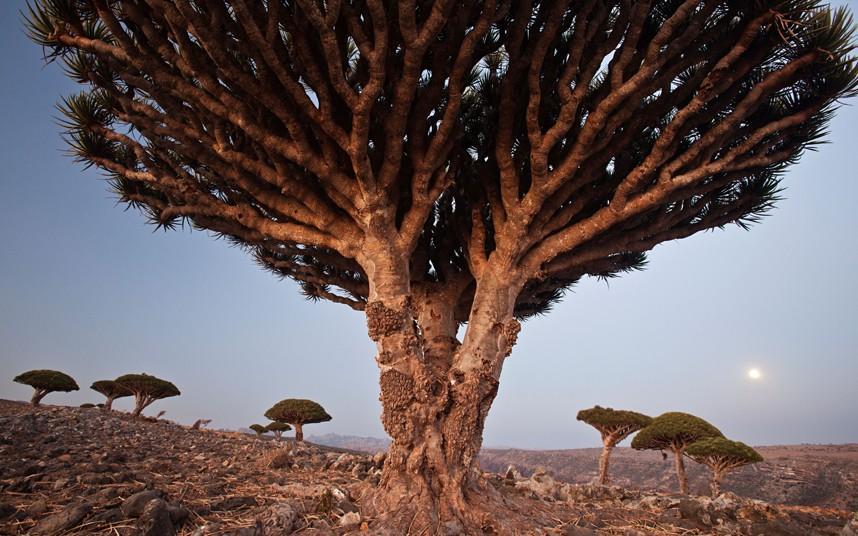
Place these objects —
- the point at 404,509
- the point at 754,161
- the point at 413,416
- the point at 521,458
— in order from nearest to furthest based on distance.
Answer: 1. the point at 404,509
2. the point at 413,416
3. the point at 754,161
4. the point at 521,458

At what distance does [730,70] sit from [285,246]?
6.56 meters

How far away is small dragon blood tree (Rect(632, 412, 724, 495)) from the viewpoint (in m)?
13.7

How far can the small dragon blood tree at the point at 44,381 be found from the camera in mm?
18578

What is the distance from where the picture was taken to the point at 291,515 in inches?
135

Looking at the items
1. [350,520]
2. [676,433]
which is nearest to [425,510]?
[350,520]

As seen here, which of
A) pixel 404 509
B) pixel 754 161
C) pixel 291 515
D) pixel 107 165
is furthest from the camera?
pixel 107 165

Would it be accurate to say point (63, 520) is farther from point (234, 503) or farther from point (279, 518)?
point (279, 518)

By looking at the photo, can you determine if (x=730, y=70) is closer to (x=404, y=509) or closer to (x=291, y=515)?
(x=404, y=509)

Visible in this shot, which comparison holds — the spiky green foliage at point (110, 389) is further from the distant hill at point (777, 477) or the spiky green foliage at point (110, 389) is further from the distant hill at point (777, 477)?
the distant hill at point (777, 477)

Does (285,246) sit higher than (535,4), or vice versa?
(535,4)

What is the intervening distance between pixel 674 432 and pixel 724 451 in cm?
141

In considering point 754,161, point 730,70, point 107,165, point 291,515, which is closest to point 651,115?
point 730,70

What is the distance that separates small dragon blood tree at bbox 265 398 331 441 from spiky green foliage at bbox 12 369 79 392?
934 centimetres

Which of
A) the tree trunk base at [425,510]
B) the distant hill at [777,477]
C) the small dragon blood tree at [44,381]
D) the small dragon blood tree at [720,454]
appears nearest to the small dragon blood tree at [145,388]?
the small dragon blood tree at [44,381]
